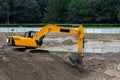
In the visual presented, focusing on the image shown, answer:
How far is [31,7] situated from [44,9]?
10.6 metres

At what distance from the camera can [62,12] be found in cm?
10294

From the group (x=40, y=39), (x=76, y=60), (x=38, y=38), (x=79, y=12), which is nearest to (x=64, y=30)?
(x=40, y=39)

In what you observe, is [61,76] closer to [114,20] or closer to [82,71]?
[82,71]

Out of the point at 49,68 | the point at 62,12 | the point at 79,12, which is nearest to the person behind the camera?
the point at 49,68

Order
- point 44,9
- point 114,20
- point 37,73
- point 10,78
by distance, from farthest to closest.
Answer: point 44,9 → point 114,20 → point 37,73 → point 10,78

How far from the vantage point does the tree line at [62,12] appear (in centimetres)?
9331

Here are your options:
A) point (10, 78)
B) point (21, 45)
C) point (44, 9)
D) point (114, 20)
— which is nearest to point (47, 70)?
point (10, 78)

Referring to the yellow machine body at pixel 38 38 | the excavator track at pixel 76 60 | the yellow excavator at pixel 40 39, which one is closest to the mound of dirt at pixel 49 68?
the excavator track at pixel 76 60

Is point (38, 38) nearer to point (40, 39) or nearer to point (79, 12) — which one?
point (40, 39)

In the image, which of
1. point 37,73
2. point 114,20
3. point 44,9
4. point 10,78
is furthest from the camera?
point 44,9

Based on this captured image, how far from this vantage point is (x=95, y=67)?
2152 centimetres

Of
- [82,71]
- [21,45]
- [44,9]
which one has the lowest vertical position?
[82,71]

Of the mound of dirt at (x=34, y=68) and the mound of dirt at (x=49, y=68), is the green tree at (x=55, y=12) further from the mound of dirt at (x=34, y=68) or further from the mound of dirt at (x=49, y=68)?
the mound of dirt at (x=34, y=68)

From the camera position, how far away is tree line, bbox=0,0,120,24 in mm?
93312
